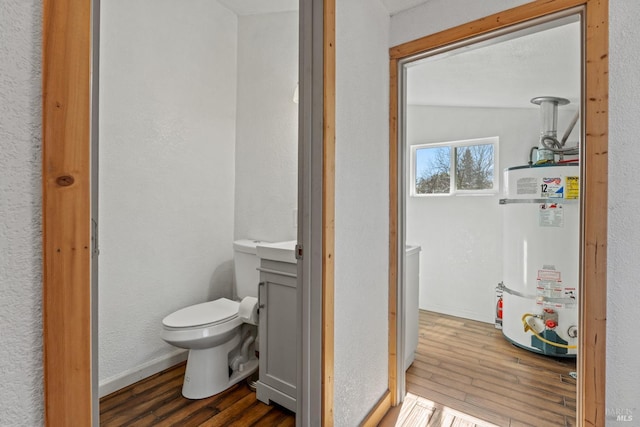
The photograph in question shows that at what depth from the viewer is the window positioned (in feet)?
11.2

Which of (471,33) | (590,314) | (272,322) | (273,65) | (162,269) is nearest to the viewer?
(590,314)

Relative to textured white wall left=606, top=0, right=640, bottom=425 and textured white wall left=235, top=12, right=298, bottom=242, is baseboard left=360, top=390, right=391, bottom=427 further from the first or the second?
textured white wall left=235, top=12, right=298, bottom=242

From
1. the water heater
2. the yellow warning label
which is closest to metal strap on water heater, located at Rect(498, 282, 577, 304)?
the water heater

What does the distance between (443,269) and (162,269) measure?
287cm

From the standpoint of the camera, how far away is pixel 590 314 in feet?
4.33

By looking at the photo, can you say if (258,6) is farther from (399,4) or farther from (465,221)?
(465,221)

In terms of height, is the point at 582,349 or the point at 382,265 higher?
the point at 382,265

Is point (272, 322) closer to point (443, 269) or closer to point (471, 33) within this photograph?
point (471, 33)

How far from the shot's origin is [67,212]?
523mm

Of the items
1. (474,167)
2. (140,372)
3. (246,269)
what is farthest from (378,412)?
(474,167)

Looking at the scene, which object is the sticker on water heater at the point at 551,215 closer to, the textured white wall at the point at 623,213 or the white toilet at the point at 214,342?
the textured white wall at the point at 623,213

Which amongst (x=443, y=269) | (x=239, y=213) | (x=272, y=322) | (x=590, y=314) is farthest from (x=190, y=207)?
(x=443, y=269)

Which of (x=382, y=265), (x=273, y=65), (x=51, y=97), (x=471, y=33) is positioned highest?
(x=273, y=65)

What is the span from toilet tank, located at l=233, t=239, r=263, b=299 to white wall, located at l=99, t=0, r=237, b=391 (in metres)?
0.27
